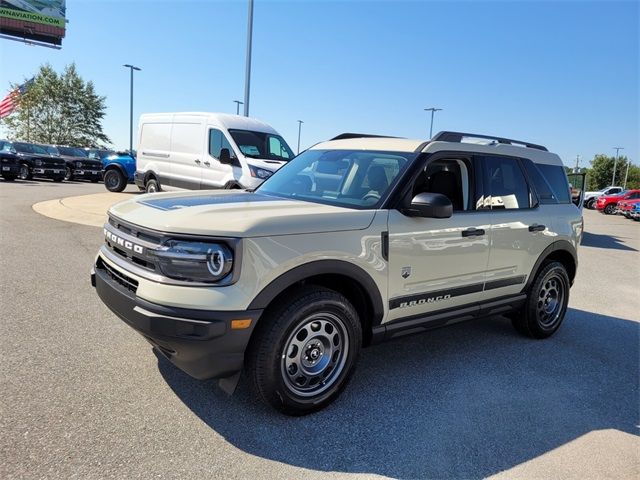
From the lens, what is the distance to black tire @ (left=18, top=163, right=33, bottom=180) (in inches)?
890

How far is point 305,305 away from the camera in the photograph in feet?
9.86

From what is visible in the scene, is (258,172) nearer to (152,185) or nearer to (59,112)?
(152,185)

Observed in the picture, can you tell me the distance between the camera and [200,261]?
8.95ft

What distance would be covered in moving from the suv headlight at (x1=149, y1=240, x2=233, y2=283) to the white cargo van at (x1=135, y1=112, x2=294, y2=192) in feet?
26.4

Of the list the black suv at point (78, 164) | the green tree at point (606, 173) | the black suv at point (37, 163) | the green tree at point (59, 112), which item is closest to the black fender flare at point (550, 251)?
the black suv at point (37, 163)

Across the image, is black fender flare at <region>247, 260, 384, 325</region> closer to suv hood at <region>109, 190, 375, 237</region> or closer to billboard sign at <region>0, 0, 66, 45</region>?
suv hood at <region>109, 190, 375, 237</region>

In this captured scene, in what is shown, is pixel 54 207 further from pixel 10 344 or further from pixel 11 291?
pixel 10 344

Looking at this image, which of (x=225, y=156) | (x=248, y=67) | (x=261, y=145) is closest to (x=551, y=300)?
(x=225, y=156)

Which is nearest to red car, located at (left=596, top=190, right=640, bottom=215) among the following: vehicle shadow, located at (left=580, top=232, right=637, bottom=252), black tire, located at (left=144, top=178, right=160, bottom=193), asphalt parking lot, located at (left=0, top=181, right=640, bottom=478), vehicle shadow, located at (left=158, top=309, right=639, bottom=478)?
vehicle shadow, located at (left=580, top=232, right=637, bottom=252)

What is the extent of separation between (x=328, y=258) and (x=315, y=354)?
0.67 meters

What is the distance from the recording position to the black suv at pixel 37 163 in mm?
22656

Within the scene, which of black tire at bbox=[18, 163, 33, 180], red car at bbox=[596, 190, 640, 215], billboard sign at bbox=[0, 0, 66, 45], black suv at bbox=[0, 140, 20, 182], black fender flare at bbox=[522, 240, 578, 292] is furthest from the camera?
billboard sign at bbox=[0, 0, 66, 45]

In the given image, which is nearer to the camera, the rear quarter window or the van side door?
the rear quarter window

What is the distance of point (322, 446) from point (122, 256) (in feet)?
5.96
